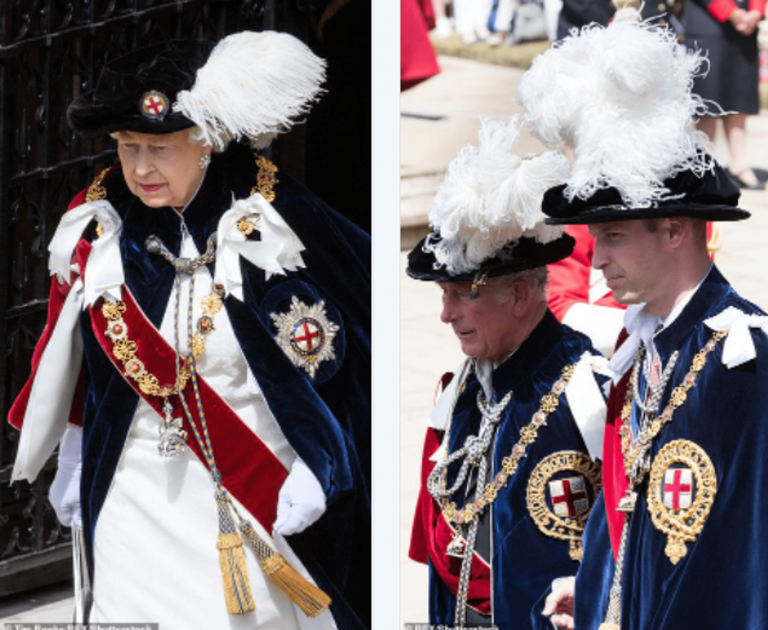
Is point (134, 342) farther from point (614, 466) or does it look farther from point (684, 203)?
point (684, 203)

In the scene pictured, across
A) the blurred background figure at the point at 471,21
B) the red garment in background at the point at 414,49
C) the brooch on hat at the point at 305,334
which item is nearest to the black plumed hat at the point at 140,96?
the brooch on hat at the point at 305,334

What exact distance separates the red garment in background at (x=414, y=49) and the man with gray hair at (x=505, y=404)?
2957mm

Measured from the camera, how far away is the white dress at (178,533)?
5.96 m

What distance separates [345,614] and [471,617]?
76 cm

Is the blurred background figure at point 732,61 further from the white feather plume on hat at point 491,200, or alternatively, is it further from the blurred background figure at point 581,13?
the white feather plume on hat at point 491,200

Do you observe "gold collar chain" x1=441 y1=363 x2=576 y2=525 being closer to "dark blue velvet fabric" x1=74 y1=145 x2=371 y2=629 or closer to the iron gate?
"dark blue velvet fabric" x1=74 y1=145 x2=371 y2=629

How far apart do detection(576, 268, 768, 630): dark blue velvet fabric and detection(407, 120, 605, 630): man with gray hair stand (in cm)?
45

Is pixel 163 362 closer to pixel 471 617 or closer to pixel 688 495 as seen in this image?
pixel 471 617

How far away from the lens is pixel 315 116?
655cm

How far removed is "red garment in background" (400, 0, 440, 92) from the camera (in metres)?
8.41

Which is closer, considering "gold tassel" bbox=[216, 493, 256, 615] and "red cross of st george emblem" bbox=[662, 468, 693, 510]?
"red cross of st george emblem" bbox=[662, 468, 693, 510]

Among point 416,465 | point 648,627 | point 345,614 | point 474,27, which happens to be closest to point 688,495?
point 648,627

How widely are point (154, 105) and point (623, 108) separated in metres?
1.50

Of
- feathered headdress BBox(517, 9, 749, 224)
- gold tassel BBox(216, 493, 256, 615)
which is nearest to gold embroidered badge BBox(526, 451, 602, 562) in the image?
feathered headdress BBox(517, 9, 749, 224)
